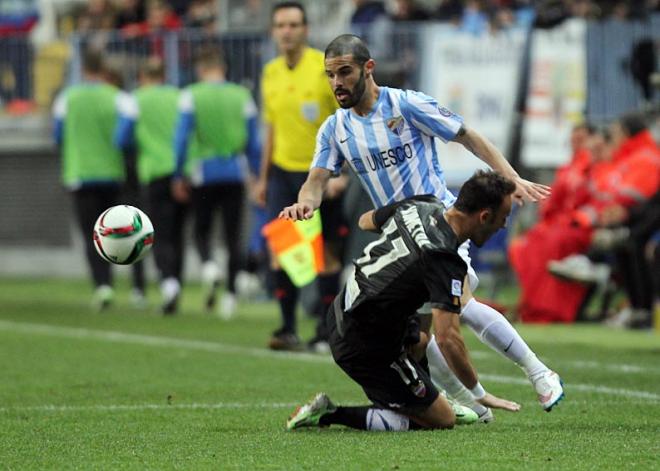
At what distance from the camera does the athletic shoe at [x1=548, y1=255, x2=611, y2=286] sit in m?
16.1

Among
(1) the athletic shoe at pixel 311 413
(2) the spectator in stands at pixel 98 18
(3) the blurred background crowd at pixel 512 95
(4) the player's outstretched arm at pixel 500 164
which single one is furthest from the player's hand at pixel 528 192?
(2) the spectator in stands at pixel 98 18

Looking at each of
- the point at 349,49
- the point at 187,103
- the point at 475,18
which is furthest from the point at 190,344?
the point at 475,18

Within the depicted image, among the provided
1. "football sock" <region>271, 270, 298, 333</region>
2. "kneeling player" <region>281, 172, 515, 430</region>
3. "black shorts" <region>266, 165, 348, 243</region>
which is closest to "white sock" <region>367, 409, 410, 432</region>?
"kneeling player" <region>281, 172, 515, 430</region>

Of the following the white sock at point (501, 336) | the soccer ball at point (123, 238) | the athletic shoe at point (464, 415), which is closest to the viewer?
the white sock at point (501, 336)

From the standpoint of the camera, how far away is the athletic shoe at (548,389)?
781 centimetres

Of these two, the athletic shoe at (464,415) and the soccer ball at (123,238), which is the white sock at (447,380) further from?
the soccer ball at (123,238)

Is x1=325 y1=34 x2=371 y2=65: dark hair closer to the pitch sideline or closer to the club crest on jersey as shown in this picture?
the club crest on jersey

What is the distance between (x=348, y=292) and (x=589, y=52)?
1273 centimetres

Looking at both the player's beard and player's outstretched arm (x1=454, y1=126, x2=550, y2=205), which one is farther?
the player's beard

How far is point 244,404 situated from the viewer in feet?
31.0

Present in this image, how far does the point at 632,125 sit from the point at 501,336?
8.48 metres

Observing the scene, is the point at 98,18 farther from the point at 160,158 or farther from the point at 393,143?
the point at 393,143

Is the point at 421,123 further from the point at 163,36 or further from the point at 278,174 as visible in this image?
the point at 163,36

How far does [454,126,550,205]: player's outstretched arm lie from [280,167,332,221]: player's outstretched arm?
73 cm
